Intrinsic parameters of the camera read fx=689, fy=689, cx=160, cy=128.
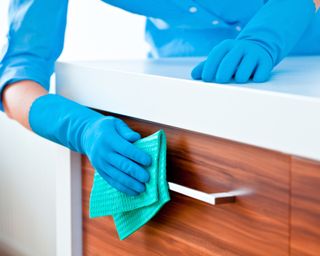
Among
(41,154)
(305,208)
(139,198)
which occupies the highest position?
(305,208)

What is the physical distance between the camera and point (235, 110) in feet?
2.15

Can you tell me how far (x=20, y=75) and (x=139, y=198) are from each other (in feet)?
0.93

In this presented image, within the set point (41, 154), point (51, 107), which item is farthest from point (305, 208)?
point (41, 154)

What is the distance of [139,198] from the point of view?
31.4 inches

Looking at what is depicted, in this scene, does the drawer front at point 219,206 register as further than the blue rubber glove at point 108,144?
No

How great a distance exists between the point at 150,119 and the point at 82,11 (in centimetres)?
80

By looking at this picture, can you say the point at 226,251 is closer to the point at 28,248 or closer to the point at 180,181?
the point at 180,181

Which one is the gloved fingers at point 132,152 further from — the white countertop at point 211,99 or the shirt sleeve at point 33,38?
the shirt sleeve at point 33,38

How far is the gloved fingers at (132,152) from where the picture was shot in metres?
0.78

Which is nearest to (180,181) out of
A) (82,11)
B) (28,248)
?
(82,11)

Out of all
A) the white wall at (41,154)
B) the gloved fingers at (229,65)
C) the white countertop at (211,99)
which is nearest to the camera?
the white countertop at (211,99)

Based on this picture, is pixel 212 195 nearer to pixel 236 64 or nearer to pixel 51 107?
pixel 236 64

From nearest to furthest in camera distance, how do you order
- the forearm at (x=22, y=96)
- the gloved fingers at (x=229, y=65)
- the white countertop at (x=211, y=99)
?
the white countertop at (x=211, y=99), the gloved fingers at (x=229, y=65), the forearm at (x=22, y=96)

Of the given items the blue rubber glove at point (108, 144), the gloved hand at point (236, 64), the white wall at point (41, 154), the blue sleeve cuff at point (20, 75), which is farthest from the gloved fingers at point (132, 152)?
the white wall at point (41, 154)
